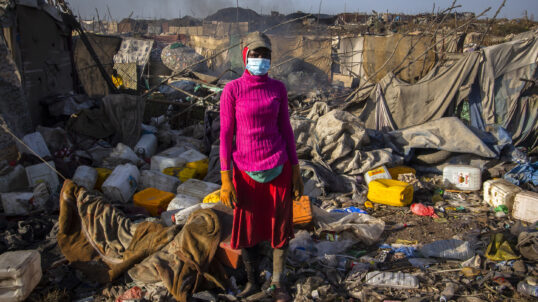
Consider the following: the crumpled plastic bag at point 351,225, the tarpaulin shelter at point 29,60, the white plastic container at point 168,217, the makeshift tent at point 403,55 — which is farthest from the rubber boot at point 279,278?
the makeshift tent at point 403,55

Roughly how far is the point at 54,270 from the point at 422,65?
22.0 feet

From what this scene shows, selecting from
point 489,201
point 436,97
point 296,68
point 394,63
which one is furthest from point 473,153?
point 296,68

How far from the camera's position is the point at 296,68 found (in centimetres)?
1539

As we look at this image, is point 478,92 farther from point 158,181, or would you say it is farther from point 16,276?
point 16,276

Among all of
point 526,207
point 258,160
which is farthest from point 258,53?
point 526,207

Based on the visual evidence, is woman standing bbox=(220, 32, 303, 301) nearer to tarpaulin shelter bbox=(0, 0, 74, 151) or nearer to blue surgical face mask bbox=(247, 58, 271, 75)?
blue surgical face mask bbox=(247, 58, 271, 75)

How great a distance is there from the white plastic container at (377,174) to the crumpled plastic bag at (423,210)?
2.49ft

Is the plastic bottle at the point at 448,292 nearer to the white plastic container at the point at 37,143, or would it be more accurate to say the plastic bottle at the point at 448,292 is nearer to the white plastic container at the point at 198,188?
the white plastic container at the point at 198,188

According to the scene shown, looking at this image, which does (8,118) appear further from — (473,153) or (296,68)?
(296,68)

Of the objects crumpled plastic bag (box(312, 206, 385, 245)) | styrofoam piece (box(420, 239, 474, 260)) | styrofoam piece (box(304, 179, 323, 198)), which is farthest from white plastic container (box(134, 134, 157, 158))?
styrofoam piece (box(420, 239, 474, 260))

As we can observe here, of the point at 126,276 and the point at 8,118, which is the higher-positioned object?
the point at 8,118

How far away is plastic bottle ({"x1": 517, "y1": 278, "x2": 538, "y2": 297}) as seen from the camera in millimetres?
2654

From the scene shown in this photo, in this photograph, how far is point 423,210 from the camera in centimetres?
430

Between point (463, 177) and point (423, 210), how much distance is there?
119 cm
